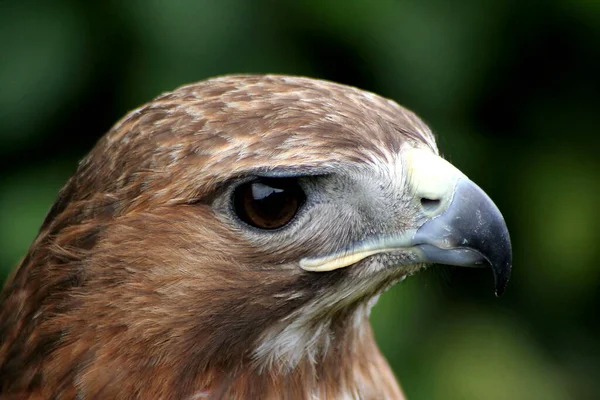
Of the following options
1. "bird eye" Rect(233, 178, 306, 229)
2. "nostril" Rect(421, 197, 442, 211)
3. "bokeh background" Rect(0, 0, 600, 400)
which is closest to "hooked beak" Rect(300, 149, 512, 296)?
"nostril" Rect(421, 197, 442, 211)

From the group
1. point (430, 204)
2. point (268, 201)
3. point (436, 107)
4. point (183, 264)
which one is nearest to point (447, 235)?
point (430, 204)

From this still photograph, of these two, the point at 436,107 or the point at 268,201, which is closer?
the point at 268,201

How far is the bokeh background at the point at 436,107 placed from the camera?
3.81 meters

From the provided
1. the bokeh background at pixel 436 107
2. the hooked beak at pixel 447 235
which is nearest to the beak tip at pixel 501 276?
the hooked beak at pixel 447 235

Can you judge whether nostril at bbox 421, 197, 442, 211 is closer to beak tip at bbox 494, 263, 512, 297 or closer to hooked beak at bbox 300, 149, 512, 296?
hooked beak at bbox 300, 149, 512, 296

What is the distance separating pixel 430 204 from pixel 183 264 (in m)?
0.60

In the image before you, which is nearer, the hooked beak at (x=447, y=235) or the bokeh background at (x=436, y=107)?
the hooked beak at (x=447, y=235)

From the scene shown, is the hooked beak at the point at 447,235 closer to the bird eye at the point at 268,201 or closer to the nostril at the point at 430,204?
the nostril at the point at 430,204

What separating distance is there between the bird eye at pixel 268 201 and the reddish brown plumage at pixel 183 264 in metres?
0.05

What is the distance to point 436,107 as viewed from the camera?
4035 mm

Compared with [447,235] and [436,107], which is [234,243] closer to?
[447,235]

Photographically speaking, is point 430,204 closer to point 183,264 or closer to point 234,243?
point 234,243

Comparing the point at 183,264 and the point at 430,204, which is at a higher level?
the point at 430,204

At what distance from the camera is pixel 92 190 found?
2346mm
